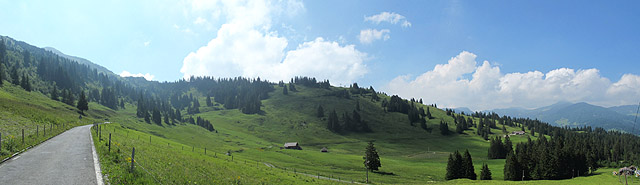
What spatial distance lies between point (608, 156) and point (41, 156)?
24133cm

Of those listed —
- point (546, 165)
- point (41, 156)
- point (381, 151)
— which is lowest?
point (381, 151)

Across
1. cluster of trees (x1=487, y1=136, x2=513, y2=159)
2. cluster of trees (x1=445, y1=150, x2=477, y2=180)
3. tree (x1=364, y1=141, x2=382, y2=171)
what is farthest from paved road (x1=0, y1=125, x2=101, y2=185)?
cluster of trees (x1=487, y1=136, x2=513, y2=159)

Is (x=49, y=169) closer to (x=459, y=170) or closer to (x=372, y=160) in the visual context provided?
(x=372, y=160)

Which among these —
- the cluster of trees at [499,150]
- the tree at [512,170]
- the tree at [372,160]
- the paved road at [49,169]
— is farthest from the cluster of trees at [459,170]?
the paved road at [49,169]

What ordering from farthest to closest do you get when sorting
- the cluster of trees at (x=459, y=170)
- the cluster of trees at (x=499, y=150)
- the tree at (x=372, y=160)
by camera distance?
the cluster of trees at (x=499, y=150), the tree at (x=372, y=160), the cluster of trees at (x=459, y=170)

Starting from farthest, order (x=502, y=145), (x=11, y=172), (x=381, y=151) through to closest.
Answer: (x=381, y=151)
(x=502, y=145)
(x=11, y=172)

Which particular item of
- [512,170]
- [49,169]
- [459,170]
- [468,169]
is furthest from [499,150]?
[49,169]

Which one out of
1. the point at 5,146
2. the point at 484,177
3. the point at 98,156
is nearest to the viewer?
the point at 98,156

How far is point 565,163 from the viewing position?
10231cm

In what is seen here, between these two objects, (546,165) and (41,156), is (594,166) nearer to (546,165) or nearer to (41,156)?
(546,165)

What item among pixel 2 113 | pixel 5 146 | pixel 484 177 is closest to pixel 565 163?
pixel 484 177

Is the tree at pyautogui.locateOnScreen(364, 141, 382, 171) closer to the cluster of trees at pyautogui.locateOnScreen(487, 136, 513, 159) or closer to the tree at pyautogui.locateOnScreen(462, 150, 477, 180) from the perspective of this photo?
the tree at pyautogui.locateOnScreen(462, 150, 477, 180)

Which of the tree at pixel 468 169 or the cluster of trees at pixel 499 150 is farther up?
the tree at pixel 468 169

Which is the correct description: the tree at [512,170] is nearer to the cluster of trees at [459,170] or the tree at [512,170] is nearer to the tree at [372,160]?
the cluster of trees at [459,170]
